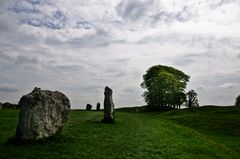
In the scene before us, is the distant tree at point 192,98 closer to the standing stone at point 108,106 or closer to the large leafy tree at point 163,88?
the large leafy tree at point 163,88

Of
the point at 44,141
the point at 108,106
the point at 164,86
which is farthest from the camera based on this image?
the point at 164,86

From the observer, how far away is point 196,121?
5356cm

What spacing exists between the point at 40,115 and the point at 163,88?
8733 cm

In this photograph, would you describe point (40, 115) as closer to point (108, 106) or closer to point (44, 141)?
point (44, 141)

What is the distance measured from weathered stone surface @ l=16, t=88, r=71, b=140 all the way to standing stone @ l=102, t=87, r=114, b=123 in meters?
11.7

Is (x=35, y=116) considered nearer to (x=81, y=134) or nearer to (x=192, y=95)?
(x=81, y=134)

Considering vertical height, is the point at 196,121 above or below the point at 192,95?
below

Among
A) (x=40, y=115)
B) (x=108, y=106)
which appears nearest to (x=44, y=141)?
(x=40, y=115)

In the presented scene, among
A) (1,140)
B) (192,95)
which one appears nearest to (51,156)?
(1,140)

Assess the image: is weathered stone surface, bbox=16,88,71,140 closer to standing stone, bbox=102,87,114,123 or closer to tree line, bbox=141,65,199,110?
standing stone, bbox=102,87,114,123

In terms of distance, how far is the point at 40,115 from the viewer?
63.7 ft

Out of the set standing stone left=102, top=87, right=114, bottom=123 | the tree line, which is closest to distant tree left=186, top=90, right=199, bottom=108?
the tree line

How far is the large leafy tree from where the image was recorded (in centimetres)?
10362

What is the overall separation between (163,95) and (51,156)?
88252mm
